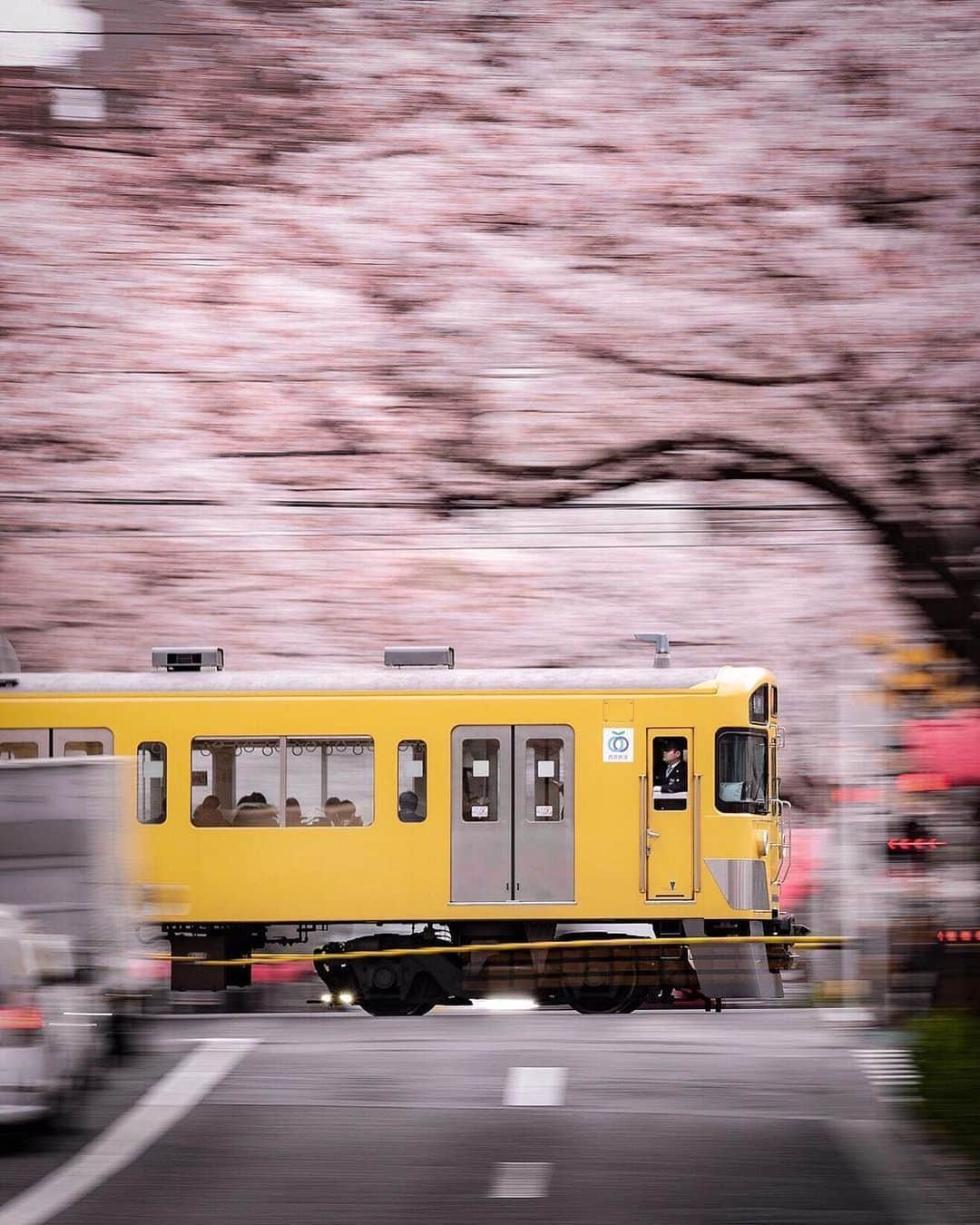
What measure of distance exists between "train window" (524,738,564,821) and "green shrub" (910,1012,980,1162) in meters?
8.78

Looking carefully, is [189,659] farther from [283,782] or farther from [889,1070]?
[889,1070]

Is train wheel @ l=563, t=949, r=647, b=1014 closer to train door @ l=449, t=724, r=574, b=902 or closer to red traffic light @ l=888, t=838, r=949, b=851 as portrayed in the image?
train door @ l=449, t=724, r=574, b=902

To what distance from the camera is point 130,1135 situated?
10.8m

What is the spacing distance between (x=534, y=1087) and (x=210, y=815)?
18.0 ft

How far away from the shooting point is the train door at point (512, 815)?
55.7ft

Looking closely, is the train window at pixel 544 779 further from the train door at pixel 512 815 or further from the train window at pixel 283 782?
the train window at pixel 283 782

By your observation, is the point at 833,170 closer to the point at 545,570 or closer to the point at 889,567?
the point at 889,567

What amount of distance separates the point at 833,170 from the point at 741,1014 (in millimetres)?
10835

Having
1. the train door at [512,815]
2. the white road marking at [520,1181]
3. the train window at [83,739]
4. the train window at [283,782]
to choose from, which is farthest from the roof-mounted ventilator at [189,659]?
the white road marking at [520,1181]

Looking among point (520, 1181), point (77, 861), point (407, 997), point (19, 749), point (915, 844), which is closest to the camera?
point (915, 844)

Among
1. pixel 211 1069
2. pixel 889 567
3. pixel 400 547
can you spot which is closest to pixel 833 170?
pixel 889 567

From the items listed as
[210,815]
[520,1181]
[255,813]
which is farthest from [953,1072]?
[210,815]

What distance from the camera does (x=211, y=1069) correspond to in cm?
1385

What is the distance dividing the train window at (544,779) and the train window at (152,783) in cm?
311
